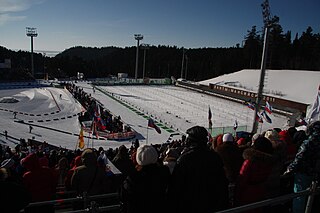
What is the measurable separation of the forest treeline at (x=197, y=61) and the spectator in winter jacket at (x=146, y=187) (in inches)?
699

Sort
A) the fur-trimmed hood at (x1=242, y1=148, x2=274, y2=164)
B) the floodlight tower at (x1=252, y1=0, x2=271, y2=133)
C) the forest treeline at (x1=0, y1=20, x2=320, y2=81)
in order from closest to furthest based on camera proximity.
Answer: the fur-trimmed hood at (x1=242, y1=148, x2=274, y2=164), the floodlight tower at (x1=252, y1=0, x2=271, y2=133), the forest treeline at (x1=0, y1=20, x2=320, y2=81)

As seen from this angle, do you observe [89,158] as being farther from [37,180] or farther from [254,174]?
[254,174]

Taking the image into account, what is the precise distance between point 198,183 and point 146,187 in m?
0.47

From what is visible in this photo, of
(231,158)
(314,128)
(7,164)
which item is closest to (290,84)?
(314,128)

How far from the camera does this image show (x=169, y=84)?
53.1 m

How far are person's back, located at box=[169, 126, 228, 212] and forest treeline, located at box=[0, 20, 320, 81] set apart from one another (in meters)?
17.5

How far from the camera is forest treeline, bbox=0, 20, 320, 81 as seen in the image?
54.0m

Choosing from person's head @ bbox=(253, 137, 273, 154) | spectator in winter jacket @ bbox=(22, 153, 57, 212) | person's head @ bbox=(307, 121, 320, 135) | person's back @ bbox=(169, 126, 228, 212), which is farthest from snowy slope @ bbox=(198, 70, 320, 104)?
spectator in winter jacket @ bbox=(22, 153, 57, 212)

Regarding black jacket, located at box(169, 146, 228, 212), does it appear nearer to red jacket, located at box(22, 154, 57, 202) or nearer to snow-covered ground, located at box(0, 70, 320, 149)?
red jacket, located at box(22, 154, 57, 202)

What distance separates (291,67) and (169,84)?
2524cm

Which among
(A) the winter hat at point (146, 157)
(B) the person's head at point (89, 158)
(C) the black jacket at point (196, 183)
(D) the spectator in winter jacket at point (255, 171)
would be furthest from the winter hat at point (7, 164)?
(D) the spectator in winter jacket at point (255, 171)

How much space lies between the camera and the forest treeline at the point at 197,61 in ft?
177

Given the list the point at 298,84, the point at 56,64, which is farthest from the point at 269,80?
the point at 56,64

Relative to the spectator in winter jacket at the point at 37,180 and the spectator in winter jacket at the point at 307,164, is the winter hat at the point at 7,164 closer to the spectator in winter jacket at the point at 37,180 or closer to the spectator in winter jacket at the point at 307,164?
the spectator in winter jacket at the point at 37,180
